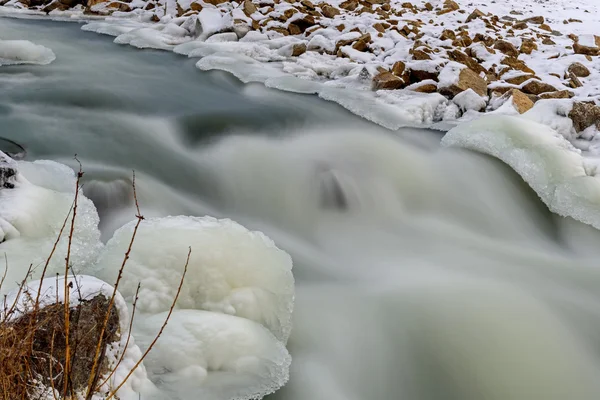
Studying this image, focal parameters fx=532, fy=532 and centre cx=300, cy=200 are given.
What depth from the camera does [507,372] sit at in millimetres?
2416

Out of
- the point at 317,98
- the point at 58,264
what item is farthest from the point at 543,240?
the point at 58,264

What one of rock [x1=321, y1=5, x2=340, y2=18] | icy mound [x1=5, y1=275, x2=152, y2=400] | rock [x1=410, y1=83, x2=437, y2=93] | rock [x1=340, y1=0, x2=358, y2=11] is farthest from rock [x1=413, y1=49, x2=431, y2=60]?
icy mound [x1=5, y1=275, x2=152, y2=400]

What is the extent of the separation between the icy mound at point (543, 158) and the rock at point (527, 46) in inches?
122

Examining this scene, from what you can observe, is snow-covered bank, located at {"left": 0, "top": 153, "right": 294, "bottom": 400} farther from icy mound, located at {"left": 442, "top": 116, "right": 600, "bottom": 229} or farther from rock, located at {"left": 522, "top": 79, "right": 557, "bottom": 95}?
rock, located at {"left": 522, "top": 79, "right": 557, "bottom": 95}

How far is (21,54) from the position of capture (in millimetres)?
5730

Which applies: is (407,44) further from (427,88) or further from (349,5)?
(349,5)

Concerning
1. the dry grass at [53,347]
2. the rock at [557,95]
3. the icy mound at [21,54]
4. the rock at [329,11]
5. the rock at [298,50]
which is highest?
the dry grass at [53,347]

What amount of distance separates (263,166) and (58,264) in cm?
189

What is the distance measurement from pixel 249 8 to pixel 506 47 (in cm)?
338

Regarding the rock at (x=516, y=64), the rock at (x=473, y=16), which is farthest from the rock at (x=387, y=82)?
the rock at (x=473, y=16)

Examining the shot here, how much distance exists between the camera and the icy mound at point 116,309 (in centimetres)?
180

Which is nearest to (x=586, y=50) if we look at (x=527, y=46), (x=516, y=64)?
(x=527, y=46)

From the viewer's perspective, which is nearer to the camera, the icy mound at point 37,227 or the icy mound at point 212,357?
the icy mound at point 212,357

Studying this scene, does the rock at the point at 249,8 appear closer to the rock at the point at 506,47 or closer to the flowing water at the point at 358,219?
the flowing water at the point at 358,219
